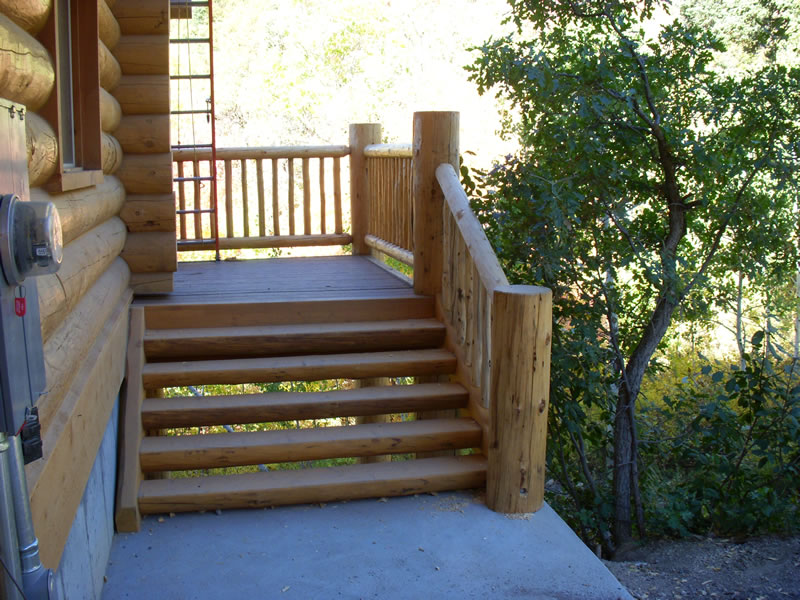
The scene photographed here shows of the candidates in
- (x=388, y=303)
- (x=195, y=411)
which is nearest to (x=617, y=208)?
(x=388, y=303)

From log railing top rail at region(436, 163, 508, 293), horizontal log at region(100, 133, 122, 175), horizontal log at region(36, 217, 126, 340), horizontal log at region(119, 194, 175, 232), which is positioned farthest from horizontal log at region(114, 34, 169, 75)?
log railing top rail at region(436, 163, 508, 293)

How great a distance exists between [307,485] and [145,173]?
265 centimetres

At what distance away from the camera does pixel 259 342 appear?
5113 mm

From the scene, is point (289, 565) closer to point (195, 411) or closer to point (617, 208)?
point (195, 411)

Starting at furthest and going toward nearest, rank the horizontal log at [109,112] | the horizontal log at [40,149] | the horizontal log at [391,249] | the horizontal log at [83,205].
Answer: the horizontal log at [391,249] → the horizontal log at [109,112] → the horizontal log at [83,205] → the horizontal log at [40,149]

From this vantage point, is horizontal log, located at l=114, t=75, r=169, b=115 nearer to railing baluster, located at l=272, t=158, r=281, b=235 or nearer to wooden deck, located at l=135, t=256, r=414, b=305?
wooden deck, located at l=135, t=256, r=414, b=305

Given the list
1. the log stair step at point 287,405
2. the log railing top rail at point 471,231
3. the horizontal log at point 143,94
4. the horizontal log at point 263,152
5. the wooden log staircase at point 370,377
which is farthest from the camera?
the horizontal log at point 263,152

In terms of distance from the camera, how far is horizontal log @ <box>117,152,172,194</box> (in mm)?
5547

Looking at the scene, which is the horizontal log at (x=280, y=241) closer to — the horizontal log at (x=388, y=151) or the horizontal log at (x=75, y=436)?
the horizontal log at (x=388, y=151)

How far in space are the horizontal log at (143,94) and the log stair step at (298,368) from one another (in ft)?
6.05

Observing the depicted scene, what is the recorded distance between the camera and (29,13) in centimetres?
276

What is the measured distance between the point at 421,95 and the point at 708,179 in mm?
16149

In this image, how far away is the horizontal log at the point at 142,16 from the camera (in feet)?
18.1

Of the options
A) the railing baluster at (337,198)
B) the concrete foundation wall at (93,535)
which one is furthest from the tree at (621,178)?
the concrete foundation wall at (93,535)
